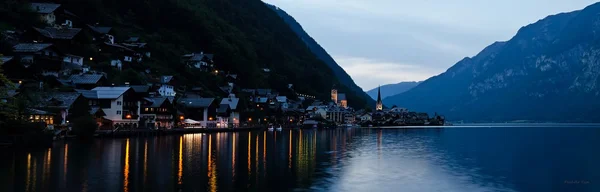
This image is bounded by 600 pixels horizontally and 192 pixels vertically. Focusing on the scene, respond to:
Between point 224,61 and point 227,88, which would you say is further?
point 224,61

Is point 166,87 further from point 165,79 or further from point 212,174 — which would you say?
point 212,174

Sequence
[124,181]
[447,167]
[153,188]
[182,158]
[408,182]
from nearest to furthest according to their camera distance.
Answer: [153,188] < [124,181] < [408,182] < [447,167] < [182,158]

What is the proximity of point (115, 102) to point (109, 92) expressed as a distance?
1.63m

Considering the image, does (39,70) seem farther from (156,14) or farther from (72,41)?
(156,14)

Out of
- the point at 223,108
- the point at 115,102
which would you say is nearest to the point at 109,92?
the point at 115,102

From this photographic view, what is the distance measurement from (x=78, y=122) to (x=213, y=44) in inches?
3967

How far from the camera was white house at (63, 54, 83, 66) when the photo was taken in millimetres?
79938

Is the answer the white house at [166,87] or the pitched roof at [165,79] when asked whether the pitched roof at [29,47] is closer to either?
the white house at [166,87]

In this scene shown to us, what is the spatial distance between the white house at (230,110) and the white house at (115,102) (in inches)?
1230

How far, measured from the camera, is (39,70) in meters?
72.2

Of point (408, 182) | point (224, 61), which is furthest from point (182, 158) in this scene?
point (224, 61)

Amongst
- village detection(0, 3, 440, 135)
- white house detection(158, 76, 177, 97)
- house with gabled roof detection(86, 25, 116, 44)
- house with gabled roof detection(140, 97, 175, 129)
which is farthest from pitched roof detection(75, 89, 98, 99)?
house with gabled roof detection(86, 25, 116, 44)

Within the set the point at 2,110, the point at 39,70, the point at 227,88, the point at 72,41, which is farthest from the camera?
the point at 227,88

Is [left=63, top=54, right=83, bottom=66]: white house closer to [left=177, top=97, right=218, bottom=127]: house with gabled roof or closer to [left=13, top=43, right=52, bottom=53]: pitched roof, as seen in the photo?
[left=13, top=43, right=52, bottom=53]: pitched roof
